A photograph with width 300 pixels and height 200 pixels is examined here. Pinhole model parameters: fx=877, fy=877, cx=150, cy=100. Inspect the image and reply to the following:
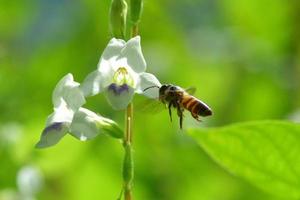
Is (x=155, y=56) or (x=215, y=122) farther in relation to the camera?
(x=155, y=56)

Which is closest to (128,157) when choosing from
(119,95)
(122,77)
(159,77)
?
(119,95)

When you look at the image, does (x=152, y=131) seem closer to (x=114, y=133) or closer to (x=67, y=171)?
(x=67, y=171)

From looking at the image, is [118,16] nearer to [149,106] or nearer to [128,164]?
[149,106]

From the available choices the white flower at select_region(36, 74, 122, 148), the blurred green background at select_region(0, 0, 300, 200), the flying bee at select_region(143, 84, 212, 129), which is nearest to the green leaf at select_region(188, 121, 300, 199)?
the flying bee at select_region(143, 84, 212, 129)

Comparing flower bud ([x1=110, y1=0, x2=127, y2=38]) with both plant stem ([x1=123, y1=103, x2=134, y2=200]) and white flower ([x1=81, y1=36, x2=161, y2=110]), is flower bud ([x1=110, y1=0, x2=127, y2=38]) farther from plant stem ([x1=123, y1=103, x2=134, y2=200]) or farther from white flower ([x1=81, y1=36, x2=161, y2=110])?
plant stem ([x1=123, y1=103, x2=134, y2=200])

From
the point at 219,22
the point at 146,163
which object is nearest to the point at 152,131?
the point at 146,163
